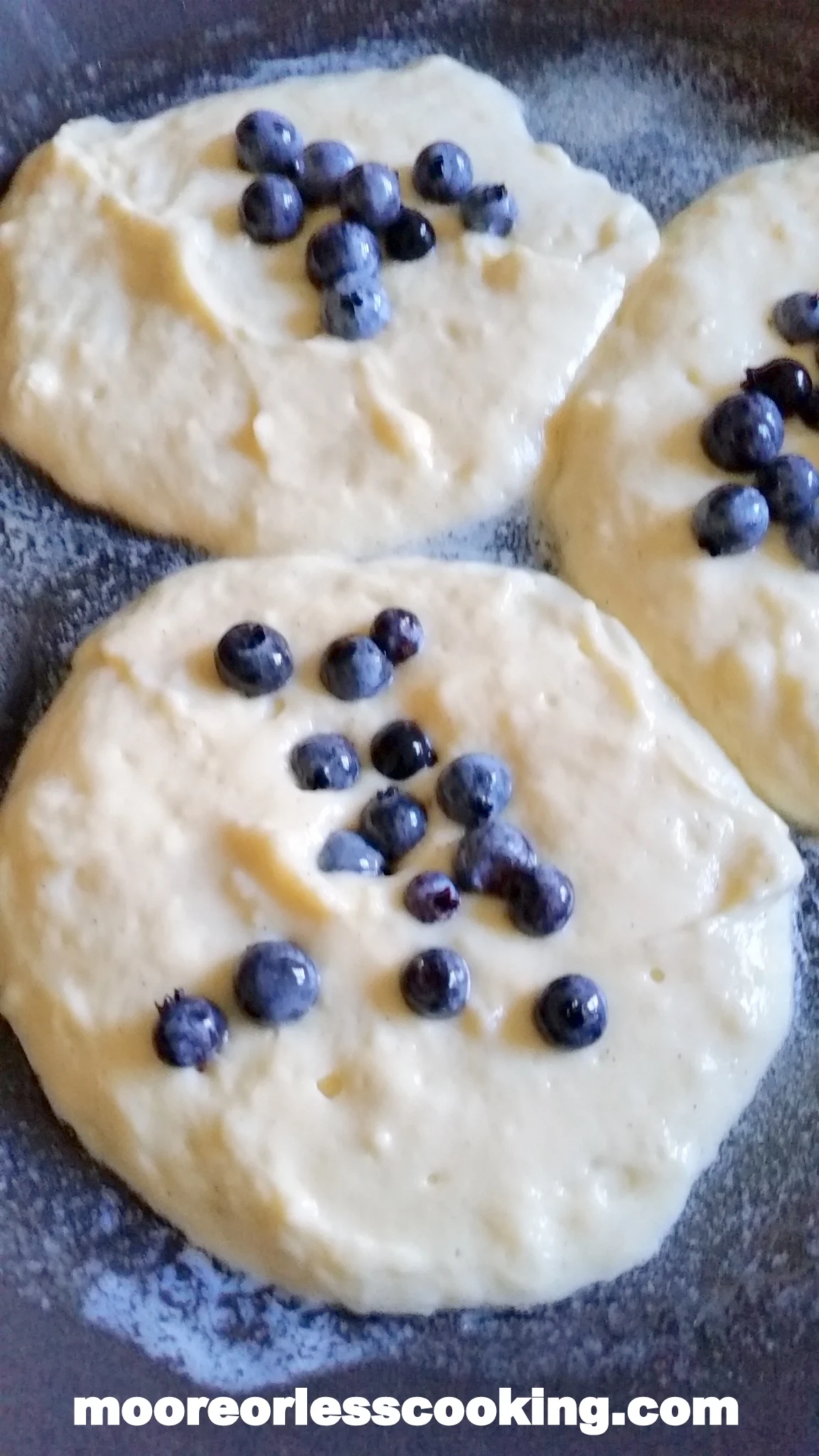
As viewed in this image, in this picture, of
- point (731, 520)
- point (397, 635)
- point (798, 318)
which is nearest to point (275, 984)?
point (397, 635)

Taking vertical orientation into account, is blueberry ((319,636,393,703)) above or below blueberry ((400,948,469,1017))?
above

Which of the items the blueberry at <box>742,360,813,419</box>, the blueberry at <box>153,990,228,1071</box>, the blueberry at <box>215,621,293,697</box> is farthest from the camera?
the blueberry at <box>742,360,813,419</box>

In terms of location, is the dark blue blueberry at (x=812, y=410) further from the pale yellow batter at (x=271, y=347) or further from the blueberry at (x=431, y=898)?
the blueberry at (x=431, y=898)

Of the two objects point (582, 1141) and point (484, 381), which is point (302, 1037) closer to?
point (582, 1141)

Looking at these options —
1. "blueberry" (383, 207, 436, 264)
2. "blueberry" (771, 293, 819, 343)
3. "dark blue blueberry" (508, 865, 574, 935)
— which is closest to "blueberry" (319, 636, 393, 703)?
"dark blue blueberry" (508, 865, 574, 935)

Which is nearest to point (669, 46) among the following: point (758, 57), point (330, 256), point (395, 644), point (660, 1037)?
point (758, 57)

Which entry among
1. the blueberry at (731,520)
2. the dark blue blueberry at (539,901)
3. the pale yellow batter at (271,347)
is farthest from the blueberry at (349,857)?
the blueberry at (731,520)

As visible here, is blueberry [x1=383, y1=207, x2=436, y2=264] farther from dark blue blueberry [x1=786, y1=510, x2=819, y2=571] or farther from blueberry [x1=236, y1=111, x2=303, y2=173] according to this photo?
dark blue blueberry [x1=786, y1=510, x2=819, y2=571]
